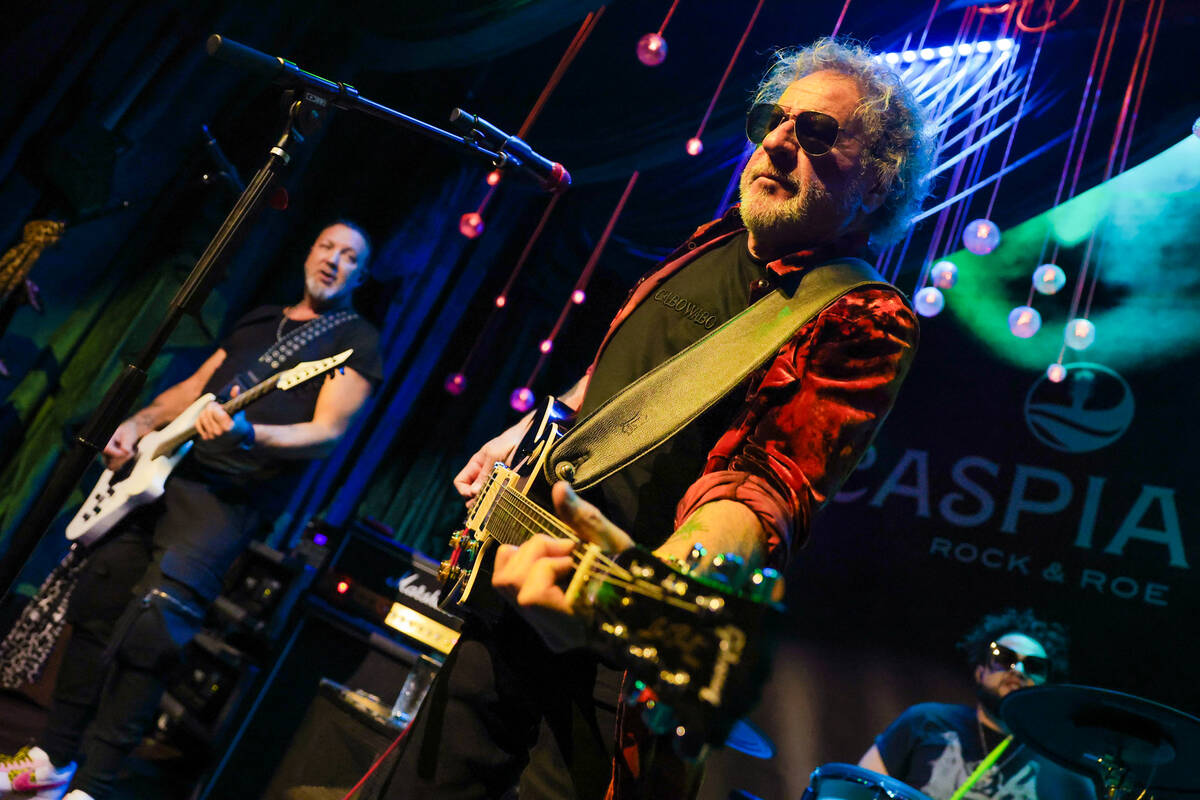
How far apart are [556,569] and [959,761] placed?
12.7ft

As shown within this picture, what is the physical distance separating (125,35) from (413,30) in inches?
60.3

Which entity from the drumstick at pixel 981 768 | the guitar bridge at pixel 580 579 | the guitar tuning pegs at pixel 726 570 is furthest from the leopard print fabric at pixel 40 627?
the drumstick at pixel 981 768

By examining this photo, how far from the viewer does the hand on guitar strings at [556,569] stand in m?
0.88

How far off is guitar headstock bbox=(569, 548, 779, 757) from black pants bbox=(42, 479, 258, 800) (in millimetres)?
3122

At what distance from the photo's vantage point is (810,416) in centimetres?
131

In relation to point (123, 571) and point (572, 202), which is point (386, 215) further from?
point (123, 571)

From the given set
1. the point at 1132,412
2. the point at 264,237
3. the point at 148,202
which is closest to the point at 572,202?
the point at 264,237

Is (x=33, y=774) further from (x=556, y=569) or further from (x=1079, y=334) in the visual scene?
(x=1079, y=334)

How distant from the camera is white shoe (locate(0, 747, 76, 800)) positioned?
2902 millimetres

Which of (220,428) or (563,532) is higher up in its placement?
(220,428)

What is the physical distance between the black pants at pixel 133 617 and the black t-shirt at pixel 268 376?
0.13 meters

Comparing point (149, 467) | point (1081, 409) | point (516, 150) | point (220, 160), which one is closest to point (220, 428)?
point (149, 467)

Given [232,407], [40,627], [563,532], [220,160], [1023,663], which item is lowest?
[40,627]

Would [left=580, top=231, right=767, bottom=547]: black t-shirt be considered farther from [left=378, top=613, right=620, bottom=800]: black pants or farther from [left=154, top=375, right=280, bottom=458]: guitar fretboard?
[left=154, top=375, right=280, bottom=458]: guitar fretboard
